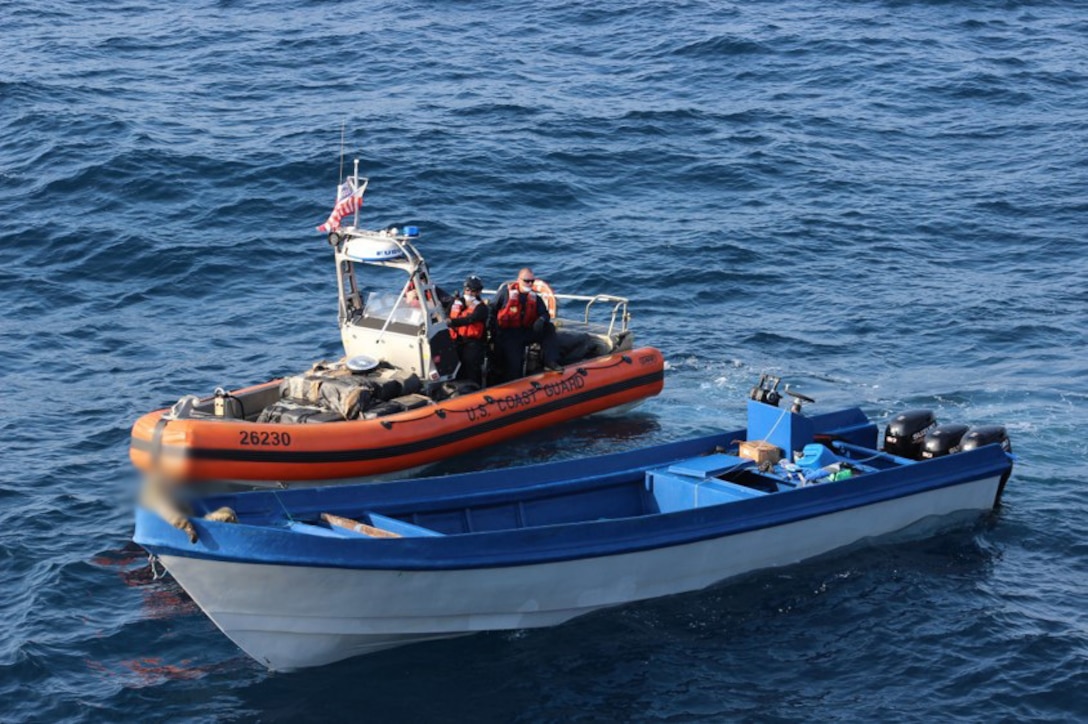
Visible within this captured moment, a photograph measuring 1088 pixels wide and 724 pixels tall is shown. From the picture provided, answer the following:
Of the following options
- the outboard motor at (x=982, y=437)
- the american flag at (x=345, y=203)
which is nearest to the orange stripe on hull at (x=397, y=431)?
the american flag at (x=345, y=203)

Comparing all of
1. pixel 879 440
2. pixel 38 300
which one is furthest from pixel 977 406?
pixel 38 300

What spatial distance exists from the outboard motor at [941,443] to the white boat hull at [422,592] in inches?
94.4

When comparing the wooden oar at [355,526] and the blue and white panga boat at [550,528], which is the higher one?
the wooden oar at [355,526]

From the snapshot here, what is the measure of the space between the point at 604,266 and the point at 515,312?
6098mm

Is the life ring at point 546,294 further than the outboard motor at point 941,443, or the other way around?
the life ring at point 546,294

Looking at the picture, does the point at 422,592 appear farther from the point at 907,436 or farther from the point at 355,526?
the point at 907,436

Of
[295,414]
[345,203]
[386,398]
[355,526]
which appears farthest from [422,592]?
[345,203]

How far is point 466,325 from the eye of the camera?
19.3m

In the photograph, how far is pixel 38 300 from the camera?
23797mm

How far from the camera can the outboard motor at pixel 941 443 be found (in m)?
17.1

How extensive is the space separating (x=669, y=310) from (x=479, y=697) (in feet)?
38.6

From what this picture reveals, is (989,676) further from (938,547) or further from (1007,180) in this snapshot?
(1007,180)

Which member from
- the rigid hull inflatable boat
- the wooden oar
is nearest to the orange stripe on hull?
the rigid hull inflatable boat

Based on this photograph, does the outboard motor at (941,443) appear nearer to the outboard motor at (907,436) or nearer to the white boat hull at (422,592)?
the outboard motor at (907,436)
